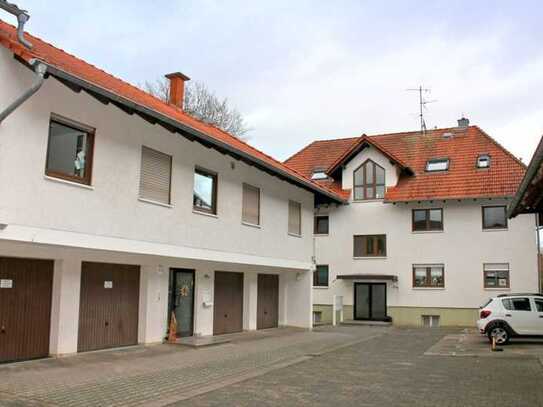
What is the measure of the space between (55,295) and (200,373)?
12.6ft

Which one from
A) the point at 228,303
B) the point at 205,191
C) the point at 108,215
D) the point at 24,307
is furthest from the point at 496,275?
the point at 24,307

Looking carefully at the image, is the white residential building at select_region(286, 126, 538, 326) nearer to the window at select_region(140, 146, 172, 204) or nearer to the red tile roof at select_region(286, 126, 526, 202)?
the red tile roof at select_region(286, 126, 526, 202)

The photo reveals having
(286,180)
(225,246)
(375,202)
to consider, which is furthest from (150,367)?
(375,202)

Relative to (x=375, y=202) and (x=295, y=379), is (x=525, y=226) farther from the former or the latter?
(x=295, y=379)

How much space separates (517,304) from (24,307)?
1388cm

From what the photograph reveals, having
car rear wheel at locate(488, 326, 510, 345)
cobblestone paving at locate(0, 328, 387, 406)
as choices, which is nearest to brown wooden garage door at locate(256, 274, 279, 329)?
cobblestone paving at locate(0, 328, 387, 406)

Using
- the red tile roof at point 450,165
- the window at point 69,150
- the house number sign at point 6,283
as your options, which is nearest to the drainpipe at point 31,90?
the window at point 69,150

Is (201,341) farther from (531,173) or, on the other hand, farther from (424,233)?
(424,233)

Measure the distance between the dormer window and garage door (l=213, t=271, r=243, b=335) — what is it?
13.5 metres

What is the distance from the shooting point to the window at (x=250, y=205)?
18.9 m

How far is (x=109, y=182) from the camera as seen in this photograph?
511 inches

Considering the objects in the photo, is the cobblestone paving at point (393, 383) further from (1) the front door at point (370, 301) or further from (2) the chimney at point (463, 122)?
(2) the chimney at point (463, 122)

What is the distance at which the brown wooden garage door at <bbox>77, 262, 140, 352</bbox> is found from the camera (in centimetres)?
1369

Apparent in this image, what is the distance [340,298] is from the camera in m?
27.8
